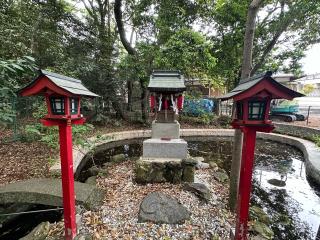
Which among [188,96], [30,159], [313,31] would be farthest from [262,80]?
[313,31]

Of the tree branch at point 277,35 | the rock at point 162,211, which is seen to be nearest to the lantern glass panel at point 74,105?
the rock at point 162,211

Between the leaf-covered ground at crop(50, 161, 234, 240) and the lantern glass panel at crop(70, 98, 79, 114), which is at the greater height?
the lantern glass panel at crop(70, 98, 79, 114)

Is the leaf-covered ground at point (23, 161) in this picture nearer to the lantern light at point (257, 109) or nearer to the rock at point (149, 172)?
the rock at point (149, 172)

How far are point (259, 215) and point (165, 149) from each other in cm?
278

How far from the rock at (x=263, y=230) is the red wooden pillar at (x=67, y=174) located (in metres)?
3.21

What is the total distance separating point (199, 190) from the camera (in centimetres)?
482

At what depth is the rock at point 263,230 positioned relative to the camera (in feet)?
11.9

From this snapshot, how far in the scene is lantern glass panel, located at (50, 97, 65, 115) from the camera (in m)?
2.94

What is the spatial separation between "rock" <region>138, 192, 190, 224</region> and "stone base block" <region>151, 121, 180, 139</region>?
237 centimetres

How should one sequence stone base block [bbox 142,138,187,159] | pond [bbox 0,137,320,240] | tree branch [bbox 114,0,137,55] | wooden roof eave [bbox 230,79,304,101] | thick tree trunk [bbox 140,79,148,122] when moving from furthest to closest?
1. thick tree trunk [bbox 140,79,148,122]
2. tree branch [bbox 114,0,137,55]
3. stone base block [bbox 142,138,187,159]
4. pond [bbox 0,137,320,240]
5. wooden roof eave [bbox 230,79,304,101]

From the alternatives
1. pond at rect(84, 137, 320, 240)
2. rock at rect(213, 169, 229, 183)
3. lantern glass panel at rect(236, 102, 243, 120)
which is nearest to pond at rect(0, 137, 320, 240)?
pond at rect(84, 137, 320, 240)

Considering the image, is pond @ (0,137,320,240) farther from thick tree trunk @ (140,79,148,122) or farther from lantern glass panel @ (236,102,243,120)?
thick tree trunk @ (140,79,148,122)

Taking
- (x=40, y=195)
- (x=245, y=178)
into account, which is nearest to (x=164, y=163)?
(x=245, y=178)

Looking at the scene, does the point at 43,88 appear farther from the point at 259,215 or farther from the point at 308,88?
the point at 308,88
